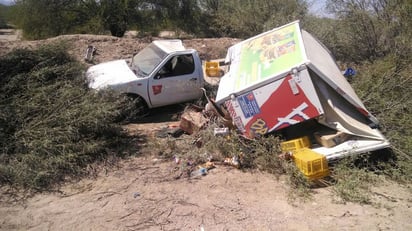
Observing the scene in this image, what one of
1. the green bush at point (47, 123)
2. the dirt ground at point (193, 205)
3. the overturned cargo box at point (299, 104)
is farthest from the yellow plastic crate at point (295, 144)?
the green bush at point (47, 123)

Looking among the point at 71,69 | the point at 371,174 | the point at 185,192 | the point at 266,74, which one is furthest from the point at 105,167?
the point at 371,174

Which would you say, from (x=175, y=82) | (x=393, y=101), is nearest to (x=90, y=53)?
(x=175, y=82)

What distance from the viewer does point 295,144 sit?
4.86 m

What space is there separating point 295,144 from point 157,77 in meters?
3.13

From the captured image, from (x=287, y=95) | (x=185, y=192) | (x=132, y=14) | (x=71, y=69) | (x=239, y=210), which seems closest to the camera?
(x=239, y=210)

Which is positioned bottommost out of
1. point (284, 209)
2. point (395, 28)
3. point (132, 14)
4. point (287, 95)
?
point (284, 209)

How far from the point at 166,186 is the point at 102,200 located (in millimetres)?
855

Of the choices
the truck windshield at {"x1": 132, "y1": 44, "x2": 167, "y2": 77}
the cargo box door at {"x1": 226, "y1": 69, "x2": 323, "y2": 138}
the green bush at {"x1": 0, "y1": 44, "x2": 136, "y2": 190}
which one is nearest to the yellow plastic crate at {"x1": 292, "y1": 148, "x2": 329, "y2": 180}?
the cargo box door at {"x1": 226, "y1": 69, "x2": 323, "y2": 138}

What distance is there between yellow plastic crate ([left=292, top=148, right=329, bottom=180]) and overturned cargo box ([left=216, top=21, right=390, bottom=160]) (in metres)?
0.21

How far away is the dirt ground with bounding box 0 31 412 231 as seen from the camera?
12.3ft

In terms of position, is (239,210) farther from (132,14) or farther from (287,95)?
(132,14)

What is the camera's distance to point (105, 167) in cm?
494

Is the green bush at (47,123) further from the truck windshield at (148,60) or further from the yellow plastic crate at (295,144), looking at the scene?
the yellow plastic crate at (295,144)

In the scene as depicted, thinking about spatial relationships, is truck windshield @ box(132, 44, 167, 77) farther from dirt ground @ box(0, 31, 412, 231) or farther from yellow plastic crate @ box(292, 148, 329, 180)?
yellow plastic crate @ box(292, 148, 329, 180)
